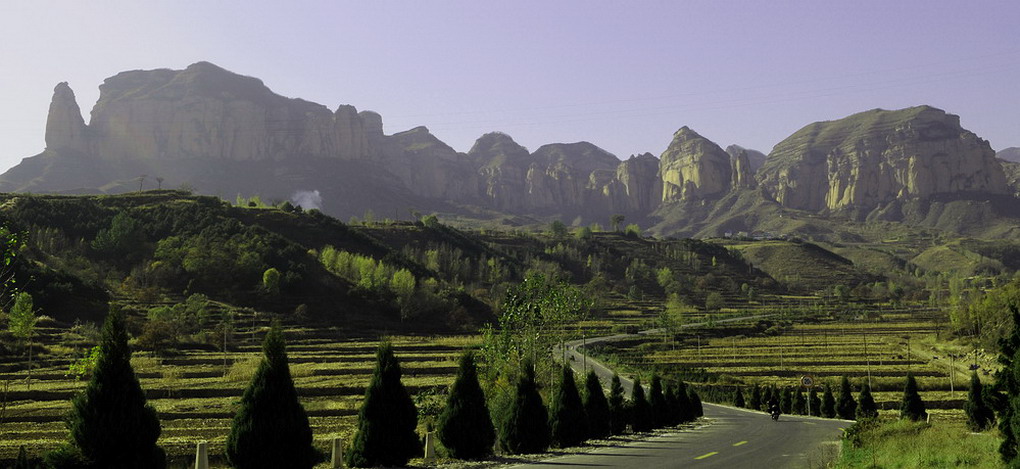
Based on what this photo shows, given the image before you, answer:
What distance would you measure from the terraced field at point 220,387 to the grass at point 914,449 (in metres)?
13.3

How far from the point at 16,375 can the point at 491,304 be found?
271 ft

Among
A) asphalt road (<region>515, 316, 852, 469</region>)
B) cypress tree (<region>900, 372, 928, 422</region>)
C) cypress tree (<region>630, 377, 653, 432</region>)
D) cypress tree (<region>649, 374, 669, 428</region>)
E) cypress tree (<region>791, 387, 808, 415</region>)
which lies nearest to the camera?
asphalt road (<region>515, 316, 852, 469</region>)

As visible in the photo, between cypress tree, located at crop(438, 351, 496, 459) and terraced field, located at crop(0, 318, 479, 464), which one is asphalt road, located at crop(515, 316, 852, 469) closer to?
cypress tree, located at crop(438, 351, 496, 459)

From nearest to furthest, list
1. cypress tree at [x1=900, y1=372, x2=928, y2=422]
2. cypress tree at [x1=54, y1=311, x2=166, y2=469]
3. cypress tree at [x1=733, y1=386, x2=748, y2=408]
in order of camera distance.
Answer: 1. cypress tree at [x1=54, y1=311, x2=166, y2=469]
2. cypress tree at [x1=900, y1=372, x2=928, y2=422]
3. cypress tree at [x1=733, y1=386, x2=748, y2=408]

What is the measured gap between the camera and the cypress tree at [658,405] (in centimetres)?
3919

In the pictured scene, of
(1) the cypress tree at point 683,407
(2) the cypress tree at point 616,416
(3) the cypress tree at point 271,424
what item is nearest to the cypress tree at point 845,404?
(1) the cypress tree at point 683,407

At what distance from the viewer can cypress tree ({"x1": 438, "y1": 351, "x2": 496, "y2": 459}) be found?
71.2ft

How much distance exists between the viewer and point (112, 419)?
15336 millimetres

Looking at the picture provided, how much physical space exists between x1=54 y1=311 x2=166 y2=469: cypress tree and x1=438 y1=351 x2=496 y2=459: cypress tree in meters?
8.11

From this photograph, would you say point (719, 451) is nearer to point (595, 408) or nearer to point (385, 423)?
point (595, 408)

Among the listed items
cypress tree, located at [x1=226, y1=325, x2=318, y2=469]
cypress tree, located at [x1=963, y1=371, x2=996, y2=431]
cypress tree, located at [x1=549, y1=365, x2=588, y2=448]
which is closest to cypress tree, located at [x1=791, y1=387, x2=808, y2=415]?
cypress tree, located at [x1=963, y1=371, x2=996, y2=431]

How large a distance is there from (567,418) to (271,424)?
43.4ft

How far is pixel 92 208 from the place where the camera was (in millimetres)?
129875

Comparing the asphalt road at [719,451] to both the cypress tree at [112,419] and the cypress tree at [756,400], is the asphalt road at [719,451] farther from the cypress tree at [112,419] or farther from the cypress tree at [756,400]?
the cypress tree at [756,400]
